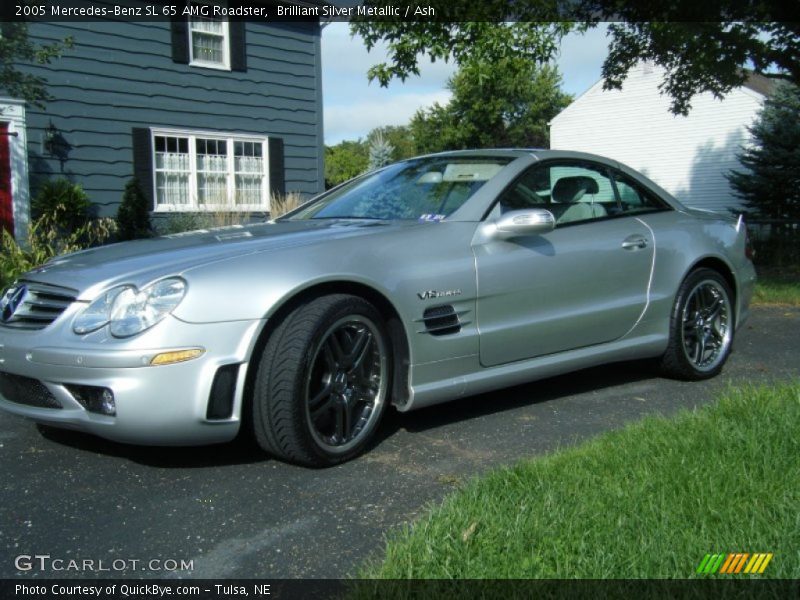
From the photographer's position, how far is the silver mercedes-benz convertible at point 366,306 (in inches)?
131

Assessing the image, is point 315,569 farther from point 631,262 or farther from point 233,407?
point 631,262

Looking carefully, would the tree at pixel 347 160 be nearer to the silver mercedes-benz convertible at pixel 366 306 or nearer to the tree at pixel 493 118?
the tree at pixel 493 118

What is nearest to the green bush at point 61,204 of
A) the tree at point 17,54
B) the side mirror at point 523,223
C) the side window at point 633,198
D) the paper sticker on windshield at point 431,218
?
the tree at point 17,54

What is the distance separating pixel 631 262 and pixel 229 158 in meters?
11.2

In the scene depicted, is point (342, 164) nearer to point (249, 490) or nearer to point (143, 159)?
point (143, 159)

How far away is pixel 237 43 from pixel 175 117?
1.86 meters

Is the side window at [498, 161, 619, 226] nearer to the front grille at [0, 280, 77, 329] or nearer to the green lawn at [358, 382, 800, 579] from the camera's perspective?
the green lawn at [358, 382, 800, 579]

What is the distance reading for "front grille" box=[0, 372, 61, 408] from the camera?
3.50 metres

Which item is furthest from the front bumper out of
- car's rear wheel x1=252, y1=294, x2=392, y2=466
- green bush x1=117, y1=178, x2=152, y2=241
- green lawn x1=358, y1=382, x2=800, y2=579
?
green bush x1=117, y1=178, x2=152, y2=241

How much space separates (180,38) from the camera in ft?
46.1

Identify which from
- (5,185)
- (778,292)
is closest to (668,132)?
(778,292)

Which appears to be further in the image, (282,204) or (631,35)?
(282,204)

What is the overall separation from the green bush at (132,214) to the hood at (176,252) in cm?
862

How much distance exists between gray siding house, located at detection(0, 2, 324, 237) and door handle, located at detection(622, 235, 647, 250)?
31.9 feet
